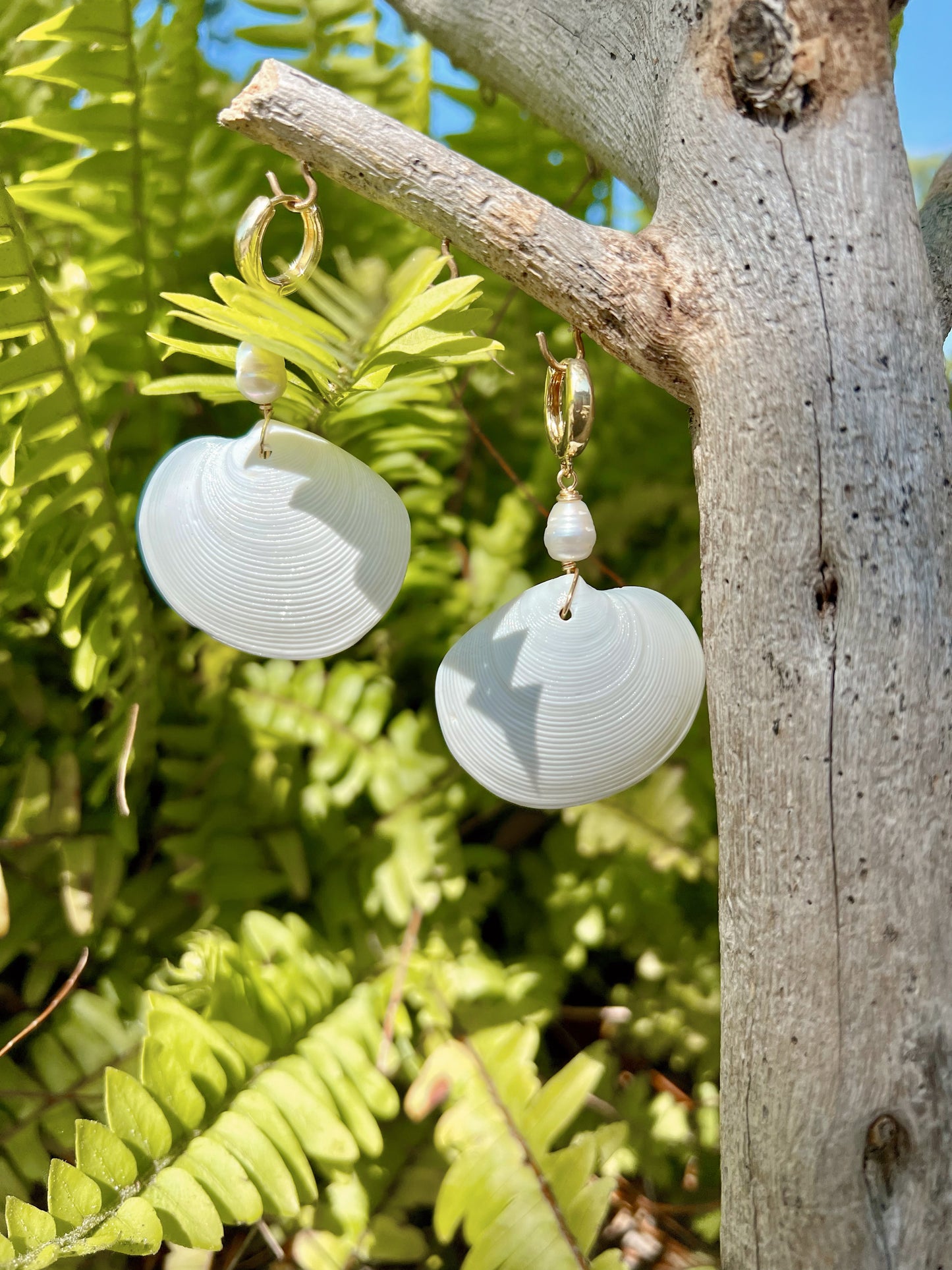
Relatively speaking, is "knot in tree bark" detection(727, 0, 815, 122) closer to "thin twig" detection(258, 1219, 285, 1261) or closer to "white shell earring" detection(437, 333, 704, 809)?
"white shell earring" detection(437, 333, 704, 809)

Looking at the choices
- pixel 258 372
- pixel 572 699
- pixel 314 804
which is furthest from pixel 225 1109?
pixel 258 372

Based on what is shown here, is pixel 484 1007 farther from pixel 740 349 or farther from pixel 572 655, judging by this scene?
pixel 740 349

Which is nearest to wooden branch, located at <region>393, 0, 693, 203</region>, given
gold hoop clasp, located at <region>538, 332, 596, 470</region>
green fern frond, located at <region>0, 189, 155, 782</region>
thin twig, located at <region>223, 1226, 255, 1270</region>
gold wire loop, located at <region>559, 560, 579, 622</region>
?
gold hoop clasp, located at <region>538, 332, 596, 470</region>

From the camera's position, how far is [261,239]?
597 mm

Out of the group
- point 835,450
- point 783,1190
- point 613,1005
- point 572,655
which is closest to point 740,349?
point 835,450

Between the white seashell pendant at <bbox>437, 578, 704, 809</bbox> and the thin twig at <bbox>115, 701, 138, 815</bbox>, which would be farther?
the thin twig at <bbox>115, 701, 138, 815</bbox>

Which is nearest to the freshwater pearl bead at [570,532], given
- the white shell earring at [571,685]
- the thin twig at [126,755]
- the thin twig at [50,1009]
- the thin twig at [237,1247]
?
the white shell earring at [571,685]

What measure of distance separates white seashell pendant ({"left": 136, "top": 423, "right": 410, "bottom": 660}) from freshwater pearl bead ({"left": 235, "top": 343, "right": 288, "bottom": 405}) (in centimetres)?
2

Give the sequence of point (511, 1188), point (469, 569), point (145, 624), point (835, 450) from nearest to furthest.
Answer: point (835, 450) → point (511, 1188) → point (145, 624) → point (469, 569)

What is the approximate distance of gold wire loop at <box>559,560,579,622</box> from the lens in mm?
583

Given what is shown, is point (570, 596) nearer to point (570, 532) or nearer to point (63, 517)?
point (570, 532)

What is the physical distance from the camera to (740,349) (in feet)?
1.71

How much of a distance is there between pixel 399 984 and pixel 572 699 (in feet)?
1.35

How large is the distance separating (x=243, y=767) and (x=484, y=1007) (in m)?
0.34
